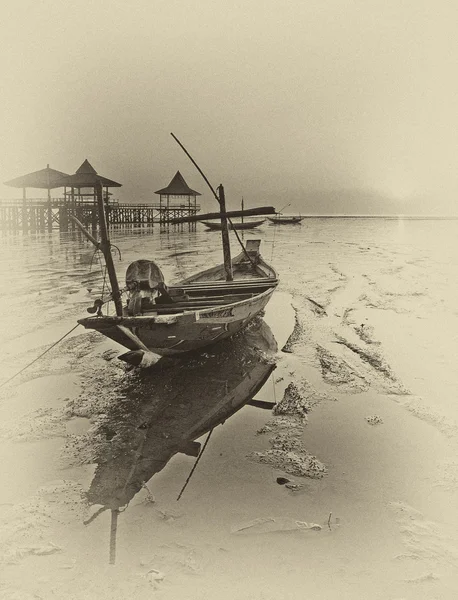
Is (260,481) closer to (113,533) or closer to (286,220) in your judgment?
(113,533)

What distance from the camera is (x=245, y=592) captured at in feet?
9.15

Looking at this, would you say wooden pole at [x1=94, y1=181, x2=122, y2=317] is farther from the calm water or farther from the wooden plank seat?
the calm water

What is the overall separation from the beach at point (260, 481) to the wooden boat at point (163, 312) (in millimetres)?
825

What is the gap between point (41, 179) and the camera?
96.3 feet

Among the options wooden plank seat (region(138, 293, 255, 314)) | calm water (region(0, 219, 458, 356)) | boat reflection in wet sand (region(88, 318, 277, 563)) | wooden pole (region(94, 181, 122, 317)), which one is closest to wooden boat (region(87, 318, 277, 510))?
boat reflection in wet sand (region(88, 318, 277, 563))

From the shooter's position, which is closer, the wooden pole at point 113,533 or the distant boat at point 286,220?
the wooden pole at point 113,533

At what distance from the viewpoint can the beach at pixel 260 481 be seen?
9.69 ft

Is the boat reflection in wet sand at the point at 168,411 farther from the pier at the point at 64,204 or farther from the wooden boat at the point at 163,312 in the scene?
the pier at the point at 64,204

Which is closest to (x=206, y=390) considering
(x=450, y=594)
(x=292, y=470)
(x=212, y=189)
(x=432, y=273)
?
(x=292, y=470)

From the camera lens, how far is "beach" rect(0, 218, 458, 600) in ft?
9.69

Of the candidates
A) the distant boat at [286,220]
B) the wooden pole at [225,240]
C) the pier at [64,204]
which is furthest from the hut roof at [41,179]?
the distant boat at [286,220]

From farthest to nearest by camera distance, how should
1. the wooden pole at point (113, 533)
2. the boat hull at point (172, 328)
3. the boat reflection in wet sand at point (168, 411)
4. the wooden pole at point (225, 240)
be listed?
the wooden pole at point (225, 240) < the boat hull at point (172, 328) < the boat reflection in wet sand at point (168, 411) < the wooden pole at point (113, 533)

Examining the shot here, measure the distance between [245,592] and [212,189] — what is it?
32.2 feet

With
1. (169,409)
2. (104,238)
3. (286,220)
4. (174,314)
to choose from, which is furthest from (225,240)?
(286,220)
